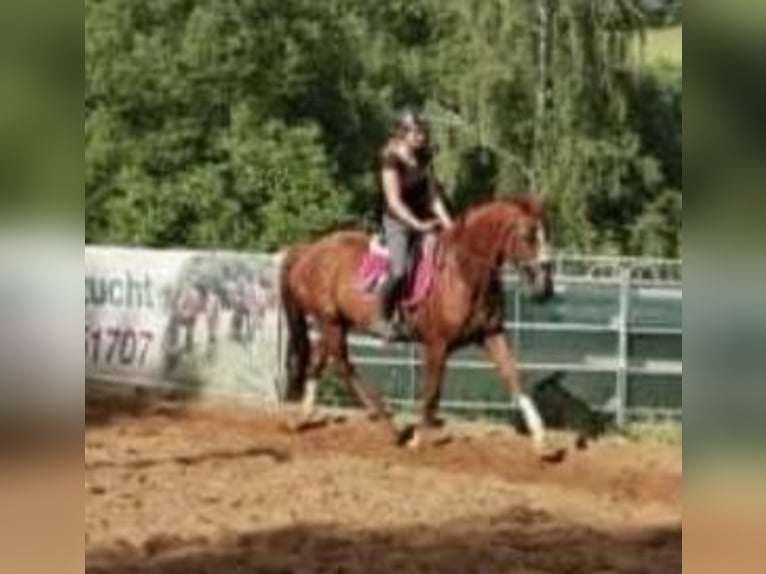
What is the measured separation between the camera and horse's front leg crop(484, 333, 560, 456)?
8.87 feet

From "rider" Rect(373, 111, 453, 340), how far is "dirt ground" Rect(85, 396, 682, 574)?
31 cm

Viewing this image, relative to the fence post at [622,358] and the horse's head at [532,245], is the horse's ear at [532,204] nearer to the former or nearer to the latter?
the horse's head at [532,245]

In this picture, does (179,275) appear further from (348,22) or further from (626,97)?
(626,97)

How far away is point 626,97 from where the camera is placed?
8.62ft

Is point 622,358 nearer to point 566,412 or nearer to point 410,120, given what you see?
point 566,412

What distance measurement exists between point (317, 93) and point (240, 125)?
161mm

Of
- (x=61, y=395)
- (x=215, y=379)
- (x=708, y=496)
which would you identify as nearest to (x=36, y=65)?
(x=61, y=395)

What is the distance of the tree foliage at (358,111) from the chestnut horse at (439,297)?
55 millimetres

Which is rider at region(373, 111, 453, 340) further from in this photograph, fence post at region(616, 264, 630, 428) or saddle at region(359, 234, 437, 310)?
fence post at region(616, 264, 630, 428)

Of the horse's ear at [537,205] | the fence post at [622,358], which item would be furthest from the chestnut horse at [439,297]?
the fence post at [622,358]

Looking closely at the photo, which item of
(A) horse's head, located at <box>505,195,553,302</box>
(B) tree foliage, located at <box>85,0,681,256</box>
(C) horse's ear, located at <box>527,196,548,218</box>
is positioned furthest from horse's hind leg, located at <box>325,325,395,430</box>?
(C) horse's ear, located at <box>527,196,548,218</box>

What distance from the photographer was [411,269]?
2.86 m

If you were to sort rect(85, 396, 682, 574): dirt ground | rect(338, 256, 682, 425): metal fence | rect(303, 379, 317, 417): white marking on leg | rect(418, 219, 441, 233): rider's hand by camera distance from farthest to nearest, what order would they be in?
rect(303, 379, 317, 417): white marking on leg → rect(418, 219, 441, 233): rider's hand → rect(338, 256, 682, 425): metal fence → rect(85, 396, 682, 574): dirt ground

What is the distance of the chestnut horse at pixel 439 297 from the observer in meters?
2.68
